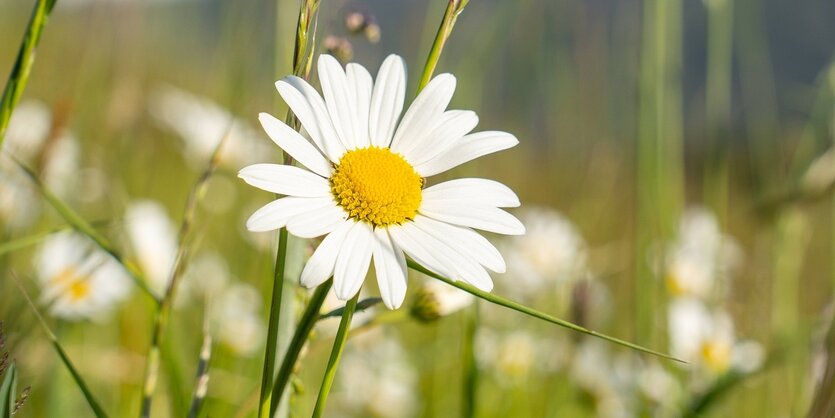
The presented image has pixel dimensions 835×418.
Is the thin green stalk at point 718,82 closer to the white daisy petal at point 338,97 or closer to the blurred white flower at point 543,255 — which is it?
the blurred white flower at point 543,255

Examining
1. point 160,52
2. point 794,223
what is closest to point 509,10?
point 794,223

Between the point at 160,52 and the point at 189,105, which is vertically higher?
the point at 160,52

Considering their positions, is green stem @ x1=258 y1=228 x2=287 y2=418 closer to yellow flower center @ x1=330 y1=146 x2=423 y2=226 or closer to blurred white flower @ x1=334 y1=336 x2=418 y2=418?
yellow flower center @ x1=330 y1=146 x2=423 y2=226

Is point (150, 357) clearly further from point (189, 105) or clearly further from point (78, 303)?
point (189, 105)

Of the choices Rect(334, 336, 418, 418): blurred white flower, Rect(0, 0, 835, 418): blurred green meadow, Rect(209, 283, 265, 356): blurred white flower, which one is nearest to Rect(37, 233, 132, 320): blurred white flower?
Rect(0, 0, 835, 418): blurred green meadow

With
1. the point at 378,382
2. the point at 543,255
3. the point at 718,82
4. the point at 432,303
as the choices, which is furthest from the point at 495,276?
the point at 432,303

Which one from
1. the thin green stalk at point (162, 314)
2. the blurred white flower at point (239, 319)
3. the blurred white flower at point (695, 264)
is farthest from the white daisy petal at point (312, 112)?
the blurred white flower at point (695, 264)

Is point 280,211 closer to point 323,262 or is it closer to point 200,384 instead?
point 323,262
